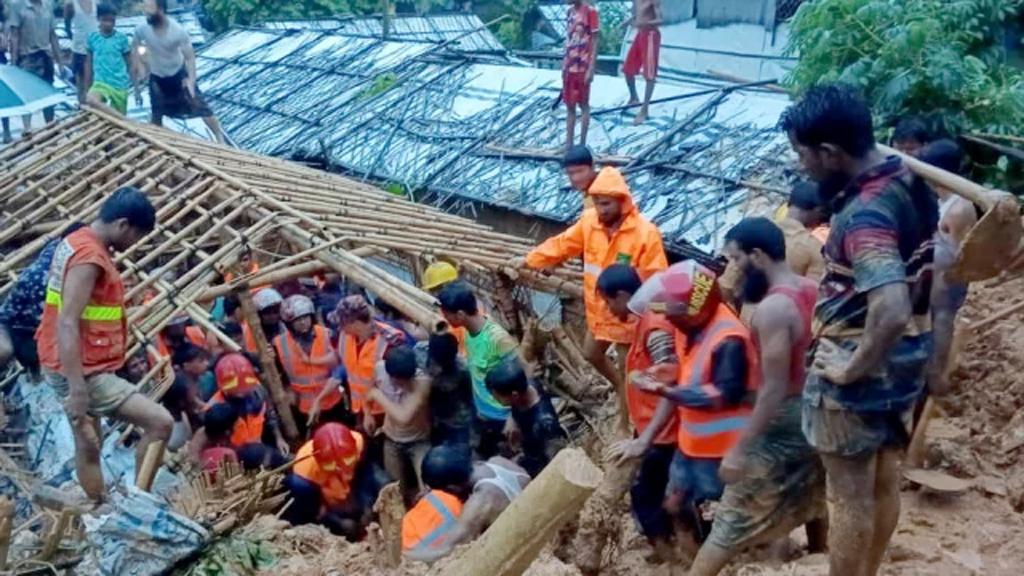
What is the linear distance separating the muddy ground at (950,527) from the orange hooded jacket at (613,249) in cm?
119

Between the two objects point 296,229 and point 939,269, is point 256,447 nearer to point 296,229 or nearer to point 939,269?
point 296,229

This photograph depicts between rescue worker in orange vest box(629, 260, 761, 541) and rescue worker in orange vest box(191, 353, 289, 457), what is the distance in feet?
9.25

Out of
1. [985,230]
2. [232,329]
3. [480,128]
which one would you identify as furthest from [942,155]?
[480,128]

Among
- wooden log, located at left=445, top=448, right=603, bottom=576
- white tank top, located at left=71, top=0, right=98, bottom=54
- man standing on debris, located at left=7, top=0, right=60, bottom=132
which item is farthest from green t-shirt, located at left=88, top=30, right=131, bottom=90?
wooden log, located at left=445, top=448, right=603, bottom=576

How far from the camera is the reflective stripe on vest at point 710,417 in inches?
159

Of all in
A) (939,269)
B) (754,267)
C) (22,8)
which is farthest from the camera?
(22,8)

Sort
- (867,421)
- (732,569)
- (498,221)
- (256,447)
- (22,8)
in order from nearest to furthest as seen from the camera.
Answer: (867,421) < (732,569) < (256,447) < (498,221) < (22,8)

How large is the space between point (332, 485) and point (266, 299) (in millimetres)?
1900

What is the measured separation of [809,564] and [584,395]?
3.02m

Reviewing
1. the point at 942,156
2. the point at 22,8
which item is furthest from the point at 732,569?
the point at 22,8

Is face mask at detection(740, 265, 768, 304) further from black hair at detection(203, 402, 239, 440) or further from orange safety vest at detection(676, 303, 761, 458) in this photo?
black hair at detection(203, 402, 239, 440)

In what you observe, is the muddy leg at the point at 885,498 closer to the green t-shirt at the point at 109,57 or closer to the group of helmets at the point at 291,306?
the group of helmets at the point at 291,306

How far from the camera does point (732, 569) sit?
4.35 metres

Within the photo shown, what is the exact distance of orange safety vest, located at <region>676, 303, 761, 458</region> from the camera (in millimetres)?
4023
